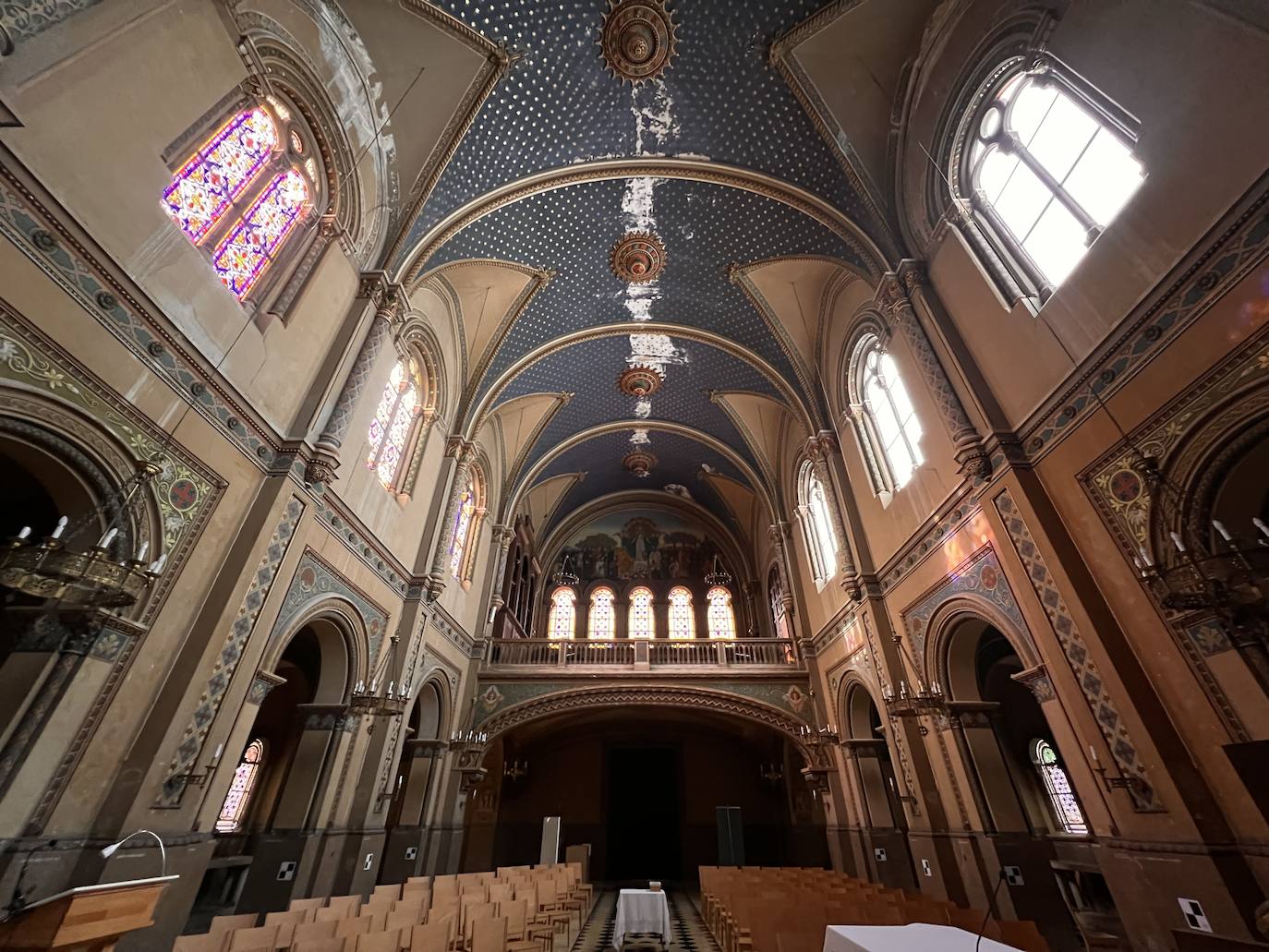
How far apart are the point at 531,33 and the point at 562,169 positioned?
7.00 feet

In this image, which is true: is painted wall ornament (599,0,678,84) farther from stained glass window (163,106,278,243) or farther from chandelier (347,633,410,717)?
chandelier (347,633,410,717)

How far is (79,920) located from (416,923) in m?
3.21

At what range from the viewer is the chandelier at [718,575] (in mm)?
19828

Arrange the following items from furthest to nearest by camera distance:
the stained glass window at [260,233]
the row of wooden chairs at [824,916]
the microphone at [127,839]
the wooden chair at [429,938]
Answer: the stained glass window at [260,233]
the row of wooden chairs at [824,916]
the wooden chair at [429,938]
the microphone at [127,839]

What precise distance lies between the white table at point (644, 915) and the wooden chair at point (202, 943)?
5.54 metres

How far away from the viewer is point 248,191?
269 inches

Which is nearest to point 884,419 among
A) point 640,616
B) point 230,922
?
point 230,922

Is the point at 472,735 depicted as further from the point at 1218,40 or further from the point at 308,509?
the point at 1218,40

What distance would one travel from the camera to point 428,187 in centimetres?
926

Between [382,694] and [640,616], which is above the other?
[640,616]

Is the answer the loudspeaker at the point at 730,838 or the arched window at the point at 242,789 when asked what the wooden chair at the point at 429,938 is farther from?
the loudspeaker at the point at 730,838

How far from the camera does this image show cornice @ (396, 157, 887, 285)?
975 cm

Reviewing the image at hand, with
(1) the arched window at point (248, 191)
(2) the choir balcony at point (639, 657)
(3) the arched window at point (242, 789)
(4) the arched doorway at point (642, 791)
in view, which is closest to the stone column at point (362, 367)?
(1) the arched window at point (248, 191)

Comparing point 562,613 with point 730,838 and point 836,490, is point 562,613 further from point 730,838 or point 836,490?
point 836,490
